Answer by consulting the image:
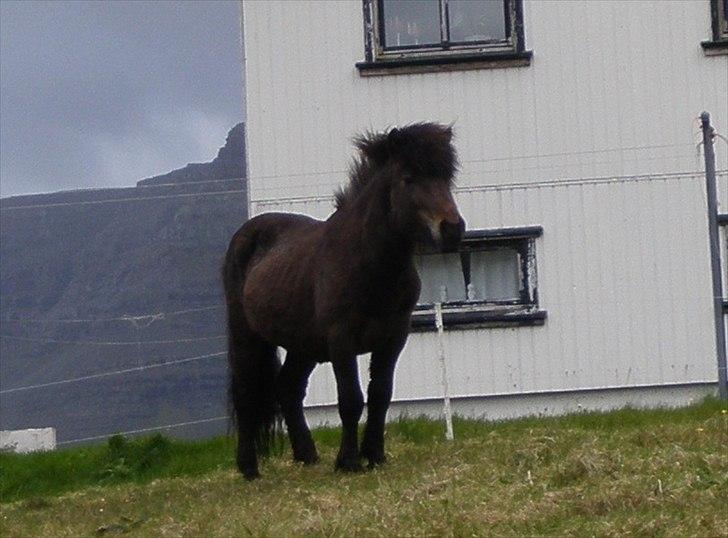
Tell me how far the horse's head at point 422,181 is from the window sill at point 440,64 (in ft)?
23.3

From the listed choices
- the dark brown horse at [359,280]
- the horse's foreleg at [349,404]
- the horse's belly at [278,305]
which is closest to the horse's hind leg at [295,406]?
the dark brown horse at [359,280]

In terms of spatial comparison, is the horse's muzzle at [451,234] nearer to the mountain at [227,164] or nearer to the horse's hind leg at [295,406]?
the horse's hind leg at [295,406]

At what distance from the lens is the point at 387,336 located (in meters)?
10.7

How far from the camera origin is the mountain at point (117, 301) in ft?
94.7

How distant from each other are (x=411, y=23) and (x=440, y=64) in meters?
0.61

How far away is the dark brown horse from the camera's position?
1042 centimetres

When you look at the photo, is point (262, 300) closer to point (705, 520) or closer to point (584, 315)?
point (705, 520)

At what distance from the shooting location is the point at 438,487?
9.23 meters

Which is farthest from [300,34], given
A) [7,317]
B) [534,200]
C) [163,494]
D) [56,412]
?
[7,317]

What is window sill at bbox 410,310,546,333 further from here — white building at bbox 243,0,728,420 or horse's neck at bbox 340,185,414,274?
horse's neck at bbox 340,185,414,274

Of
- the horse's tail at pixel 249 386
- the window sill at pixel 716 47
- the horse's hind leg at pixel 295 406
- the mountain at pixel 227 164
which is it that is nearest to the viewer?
the horse's tail at pixel 249 386

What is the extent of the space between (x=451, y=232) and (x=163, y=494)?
306 centimetres

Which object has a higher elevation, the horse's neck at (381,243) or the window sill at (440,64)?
the window sill at (440,64)

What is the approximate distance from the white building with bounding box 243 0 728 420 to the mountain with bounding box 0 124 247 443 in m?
5.82
